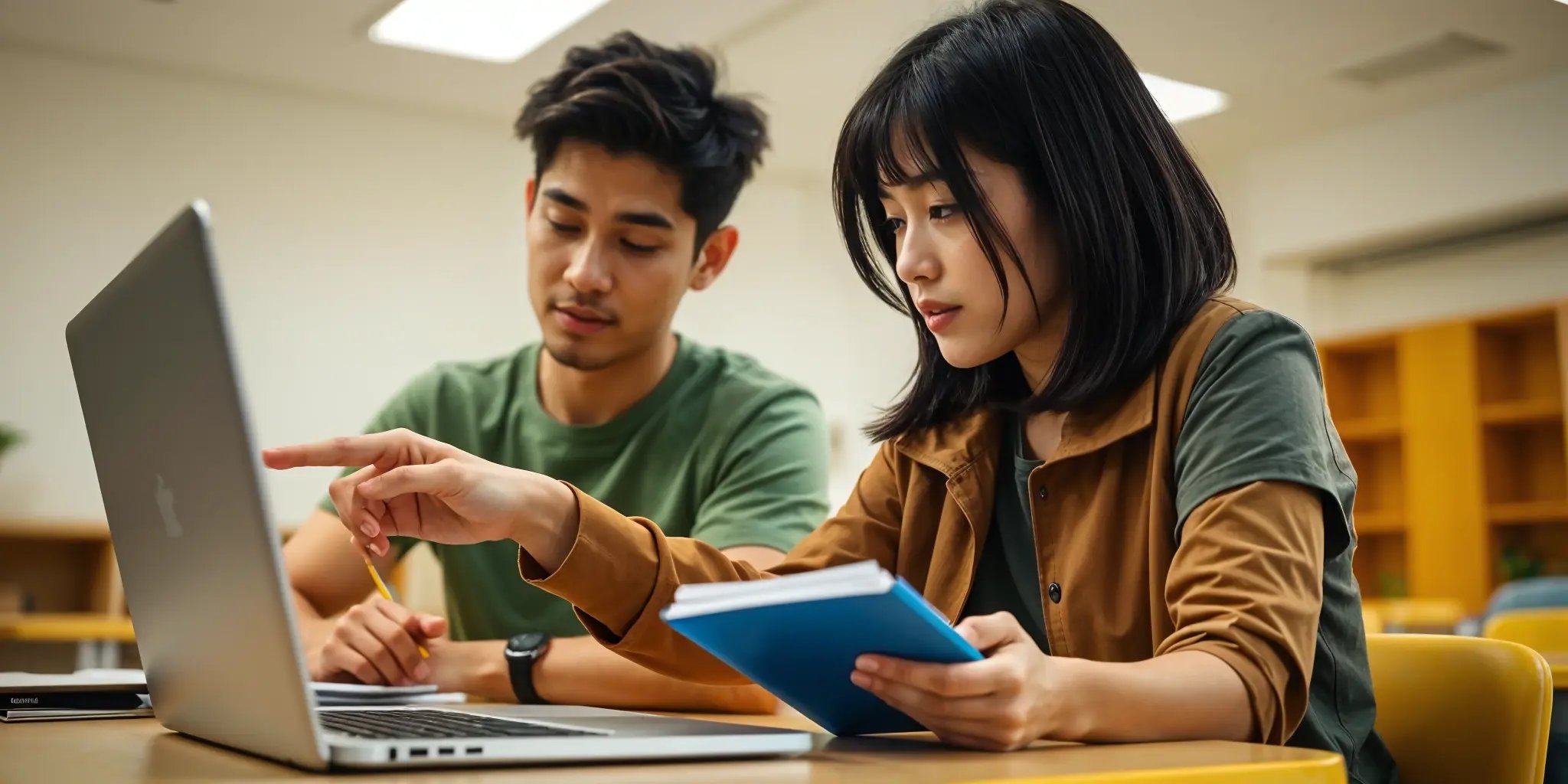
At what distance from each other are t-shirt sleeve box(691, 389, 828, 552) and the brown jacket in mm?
377

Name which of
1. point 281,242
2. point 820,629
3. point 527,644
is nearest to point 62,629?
point 281,242

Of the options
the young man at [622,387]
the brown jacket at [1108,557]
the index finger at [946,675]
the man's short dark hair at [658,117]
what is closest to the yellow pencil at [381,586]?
the brown jacket at [1108,557]

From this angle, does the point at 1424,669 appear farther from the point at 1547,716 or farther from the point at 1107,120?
the point at 1107,120

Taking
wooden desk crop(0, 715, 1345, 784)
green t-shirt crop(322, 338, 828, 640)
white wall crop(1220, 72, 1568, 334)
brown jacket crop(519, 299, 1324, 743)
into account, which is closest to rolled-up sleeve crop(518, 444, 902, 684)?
brown jacket crop(519, 299, 1324, 743)

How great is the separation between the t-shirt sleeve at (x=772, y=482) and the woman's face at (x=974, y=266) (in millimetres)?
560

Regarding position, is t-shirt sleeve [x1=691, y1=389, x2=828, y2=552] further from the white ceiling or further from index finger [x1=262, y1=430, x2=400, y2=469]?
the white ceiling

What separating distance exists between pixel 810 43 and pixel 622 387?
3482 mm

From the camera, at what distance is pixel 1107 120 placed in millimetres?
1126

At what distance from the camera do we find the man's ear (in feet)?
6.37

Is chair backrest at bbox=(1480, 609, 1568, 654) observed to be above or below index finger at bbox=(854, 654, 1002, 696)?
below

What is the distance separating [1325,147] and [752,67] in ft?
8.83

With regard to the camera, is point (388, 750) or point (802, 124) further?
point (802, 124)

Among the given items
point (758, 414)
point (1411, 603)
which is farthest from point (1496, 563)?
point (758, 414)

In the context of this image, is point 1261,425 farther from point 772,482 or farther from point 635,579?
point 772,482
